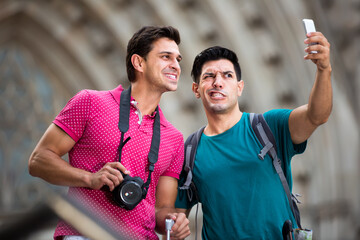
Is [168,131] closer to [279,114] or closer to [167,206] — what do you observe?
[167,206]

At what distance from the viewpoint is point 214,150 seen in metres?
2.47

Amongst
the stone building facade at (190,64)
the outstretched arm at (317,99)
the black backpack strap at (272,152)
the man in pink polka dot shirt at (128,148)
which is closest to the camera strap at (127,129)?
the man in pink polka dot shirt at (128,148)

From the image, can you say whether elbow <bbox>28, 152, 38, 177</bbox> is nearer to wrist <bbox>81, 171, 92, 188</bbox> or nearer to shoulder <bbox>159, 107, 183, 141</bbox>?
wrist <bbox>81, 171, 92, 188</bbox>

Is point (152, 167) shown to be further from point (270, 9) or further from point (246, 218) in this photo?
point (270, 9)

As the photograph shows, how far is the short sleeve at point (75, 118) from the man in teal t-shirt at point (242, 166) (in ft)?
1.97

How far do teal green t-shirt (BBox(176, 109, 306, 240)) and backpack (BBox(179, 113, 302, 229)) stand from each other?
0.02 meters

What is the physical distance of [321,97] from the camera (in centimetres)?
212

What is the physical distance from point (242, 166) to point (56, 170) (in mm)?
807

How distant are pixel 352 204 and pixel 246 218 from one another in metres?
3.95

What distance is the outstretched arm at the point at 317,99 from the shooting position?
6.59 feet

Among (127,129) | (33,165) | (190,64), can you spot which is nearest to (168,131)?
(127,129)

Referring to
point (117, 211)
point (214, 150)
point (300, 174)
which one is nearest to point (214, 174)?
point (214, 150)

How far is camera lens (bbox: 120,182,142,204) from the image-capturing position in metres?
1.99

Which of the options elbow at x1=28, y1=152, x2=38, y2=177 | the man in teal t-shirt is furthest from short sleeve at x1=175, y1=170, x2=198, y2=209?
elbow at x1=28, y1=152, x2=38, y2=177
